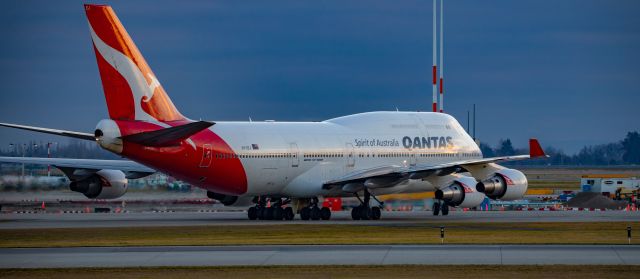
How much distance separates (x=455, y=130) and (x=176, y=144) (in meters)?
18.6

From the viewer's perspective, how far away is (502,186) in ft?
187

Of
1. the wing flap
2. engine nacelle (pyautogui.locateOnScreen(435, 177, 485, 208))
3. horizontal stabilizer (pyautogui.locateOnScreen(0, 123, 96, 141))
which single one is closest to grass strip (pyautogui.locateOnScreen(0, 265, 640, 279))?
A: horizontal stabilizer (pyautogui.locateOnScreen(0, 123, 96, 141))

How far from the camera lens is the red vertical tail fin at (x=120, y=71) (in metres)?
48.3

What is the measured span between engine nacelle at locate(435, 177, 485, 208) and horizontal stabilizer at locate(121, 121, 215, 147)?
13502 millimetres

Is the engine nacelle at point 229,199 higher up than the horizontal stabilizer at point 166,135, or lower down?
lower down

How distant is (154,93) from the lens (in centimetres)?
5053

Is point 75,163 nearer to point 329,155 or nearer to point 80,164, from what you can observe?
point 80,164

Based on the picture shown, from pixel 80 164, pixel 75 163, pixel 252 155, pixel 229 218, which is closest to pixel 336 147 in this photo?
pixel 252 155

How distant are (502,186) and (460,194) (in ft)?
7.02

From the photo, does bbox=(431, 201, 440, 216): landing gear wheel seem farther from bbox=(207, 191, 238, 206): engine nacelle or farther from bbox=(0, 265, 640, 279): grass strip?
bbox=(0, 265, 640, 279): grass strip

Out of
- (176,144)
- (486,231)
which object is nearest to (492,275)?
(486,231)

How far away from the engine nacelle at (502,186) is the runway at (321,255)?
19588mm

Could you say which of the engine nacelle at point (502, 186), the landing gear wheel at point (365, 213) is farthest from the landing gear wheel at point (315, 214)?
the engine nacelle at point (502, 186)

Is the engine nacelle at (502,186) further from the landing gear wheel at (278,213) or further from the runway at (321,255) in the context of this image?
the runway at (321,255)
